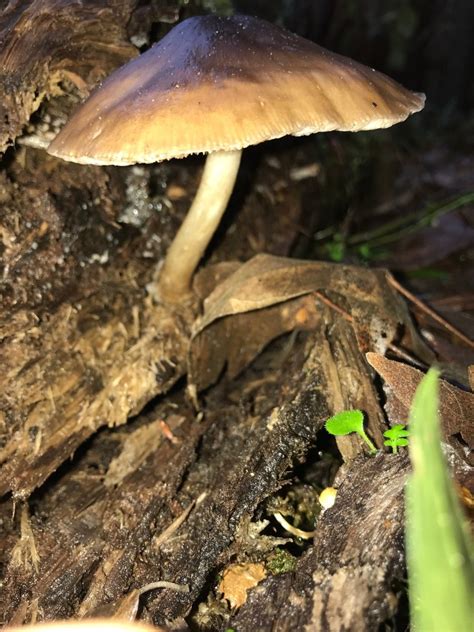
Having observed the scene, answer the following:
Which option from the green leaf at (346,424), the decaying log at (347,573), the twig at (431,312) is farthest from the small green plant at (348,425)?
the twig at (431,312)

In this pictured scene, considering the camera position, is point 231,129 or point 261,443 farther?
point 261,443

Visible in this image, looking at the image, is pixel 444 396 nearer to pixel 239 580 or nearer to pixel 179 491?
pixel 239 580

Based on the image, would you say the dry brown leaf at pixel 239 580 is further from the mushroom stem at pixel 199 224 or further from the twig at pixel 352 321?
the mushroom stem at pixel 199 224

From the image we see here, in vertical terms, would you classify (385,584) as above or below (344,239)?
above

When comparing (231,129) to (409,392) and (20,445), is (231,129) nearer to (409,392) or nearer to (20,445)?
(409,392)

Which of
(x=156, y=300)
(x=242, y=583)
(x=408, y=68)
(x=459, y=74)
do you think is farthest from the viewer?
(x=459, y=74)

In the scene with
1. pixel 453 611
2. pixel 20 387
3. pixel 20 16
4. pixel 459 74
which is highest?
pixel 20 16

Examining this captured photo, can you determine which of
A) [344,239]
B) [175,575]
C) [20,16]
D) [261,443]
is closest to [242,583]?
[175,575]

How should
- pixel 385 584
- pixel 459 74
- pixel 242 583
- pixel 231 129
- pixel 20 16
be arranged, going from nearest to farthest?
pixel 385 584 → pixel 231 129 → pixel 242 583 → pixel 20 16 → pixel 459 74
